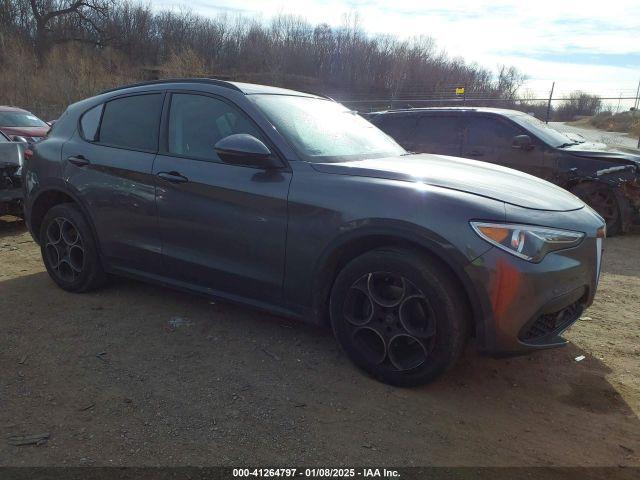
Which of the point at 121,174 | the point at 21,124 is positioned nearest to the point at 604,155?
the point at 121,174

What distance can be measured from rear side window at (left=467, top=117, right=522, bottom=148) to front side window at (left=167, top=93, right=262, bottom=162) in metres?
4.94

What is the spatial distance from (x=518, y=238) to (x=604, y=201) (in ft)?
17.5

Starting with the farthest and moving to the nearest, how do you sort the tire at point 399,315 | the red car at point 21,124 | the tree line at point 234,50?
the tree line at point 234,50
the red car at point 21,124
the tire at point 399,315

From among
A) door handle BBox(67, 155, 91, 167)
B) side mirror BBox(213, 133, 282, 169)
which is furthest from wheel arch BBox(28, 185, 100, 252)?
side mirror BBox(213, 133, 282, 169)

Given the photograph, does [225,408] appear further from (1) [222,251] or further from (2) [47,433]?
(1) [222,251]

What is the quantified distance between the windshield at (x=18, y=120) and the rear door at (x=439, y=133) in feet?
33.3

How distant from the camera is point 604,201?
7051mm

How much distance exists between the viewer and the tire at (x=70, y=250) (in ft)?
13.6

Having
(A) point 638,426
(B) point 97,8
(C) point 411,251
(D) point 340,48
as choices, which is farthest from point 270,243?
(D) point 340,48

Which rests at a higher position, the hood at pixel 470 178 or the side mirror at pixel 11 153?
the hood at pixel 470 178

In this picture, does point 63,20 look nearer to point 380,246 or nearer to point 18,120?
point 18,120

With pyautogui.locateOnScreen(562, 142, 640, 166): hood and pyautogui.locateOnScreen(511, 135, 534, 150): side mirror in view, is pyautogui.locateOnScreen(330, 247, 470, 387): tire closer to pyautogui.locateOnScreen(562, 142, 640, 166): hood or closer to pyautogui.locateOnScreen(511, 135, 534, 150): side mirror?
pyautogui.locateOnScreen(511, 135, 534, 150): side mirror

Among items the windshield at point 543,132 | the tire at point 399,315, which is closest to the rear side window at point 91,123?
the tire at point 399,315

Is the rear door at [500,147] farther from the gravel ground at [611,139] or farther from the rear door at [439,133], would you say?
the gravel ground at [611,139]
